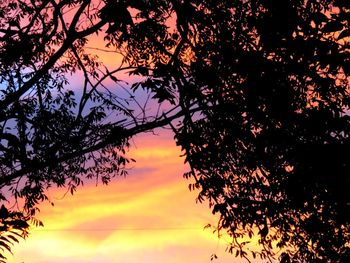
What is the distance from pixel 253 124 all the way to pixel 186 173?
2179mm

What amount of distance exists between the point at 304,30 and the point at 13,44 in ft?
23.3

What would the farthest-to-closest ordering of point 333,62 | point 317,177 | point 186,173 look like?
point 186,173
point 317,177
point 333,62

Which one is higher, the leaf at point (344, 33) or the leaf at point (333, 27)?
the leaf at point (333, 27)

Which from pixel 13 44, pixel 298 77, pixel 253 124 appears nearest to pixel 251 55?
pixel 298 77

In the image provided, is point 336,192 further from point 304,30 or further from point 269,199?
point 304,30

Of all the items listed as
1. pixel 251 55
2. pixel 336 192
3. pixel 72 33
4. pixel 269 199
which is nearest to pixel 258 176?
pixel 269 199

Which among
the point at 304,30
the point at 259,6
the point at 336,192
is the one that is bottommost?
the point at 336,192

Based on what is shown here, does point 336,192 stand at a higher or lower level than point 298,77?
lower

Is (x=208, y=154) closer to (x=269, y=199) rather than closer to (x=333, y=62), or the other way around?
(x=269, y=199)

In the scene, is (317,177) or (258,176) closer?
(317,177)

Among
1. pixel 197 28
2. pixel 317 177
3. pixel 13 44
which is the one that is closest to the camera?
pixel 317 177

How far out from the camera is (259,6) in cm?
859

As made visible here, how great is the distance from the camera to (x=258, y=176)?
967 centimetres

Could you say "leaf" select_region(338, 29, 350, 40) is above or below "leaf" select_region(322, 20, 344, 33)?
below
